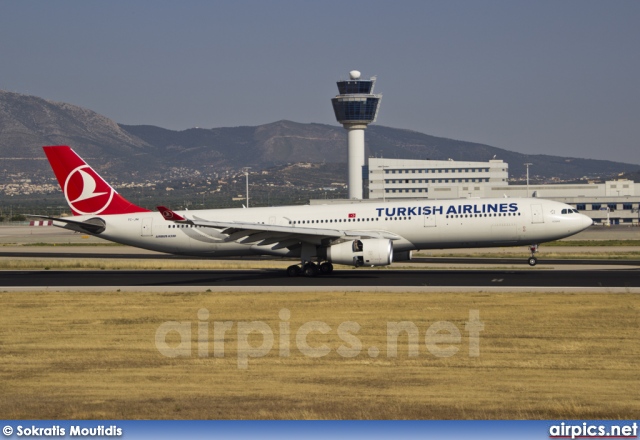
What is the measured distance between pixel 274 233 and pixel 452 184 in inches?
5266

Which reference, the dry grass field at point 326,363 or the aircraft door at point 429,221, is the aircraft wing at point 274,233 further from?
the dry grass field at point 326,363

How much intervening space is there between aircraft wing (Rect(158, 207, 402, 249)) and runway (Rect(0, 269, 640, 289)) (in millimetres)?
2021

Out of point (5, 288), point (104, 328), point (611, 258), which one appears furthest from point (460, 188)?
point (104, 328)

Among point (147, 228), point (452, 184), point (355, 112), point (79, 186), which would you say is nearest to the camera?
point (147, 228)

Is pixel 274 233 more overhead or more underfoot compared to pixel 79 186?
more underfoot

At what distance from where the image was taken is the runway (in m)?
40.1

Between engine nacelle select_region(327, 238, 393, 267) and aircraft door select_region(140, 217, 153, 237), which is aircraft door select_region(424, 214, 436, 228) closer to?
engine nacelle select_region(327, 238, 393, 267)

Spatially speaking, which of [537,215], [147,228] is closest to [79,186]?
[147,228]

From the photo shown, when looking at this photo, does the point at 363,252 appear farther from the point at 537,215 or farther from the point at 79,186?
the point at 79,186

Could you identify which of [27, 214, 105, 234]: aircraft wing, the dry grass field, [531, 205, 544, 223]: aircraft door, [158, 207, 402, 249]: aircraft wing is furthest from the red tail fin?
[531, 205, 544, 223]: aircraft door

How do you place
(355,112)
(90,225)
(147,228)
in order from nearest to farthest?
(90,225), (147,228), (355,112)

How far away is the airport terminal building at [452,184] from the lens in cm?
15600

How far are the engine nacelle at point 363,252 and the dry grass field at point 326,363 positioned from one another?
783 centimetres

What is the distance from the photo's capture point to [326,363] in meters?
21.9
